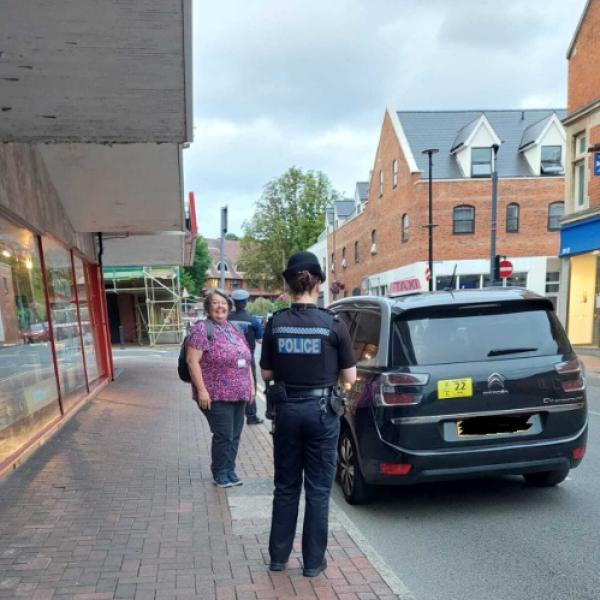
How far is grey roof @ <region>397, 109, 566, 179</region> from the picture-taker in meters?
26.3

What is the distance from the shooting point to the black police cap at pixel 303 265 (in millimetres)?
2955

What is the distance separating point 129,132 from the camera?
4578mm

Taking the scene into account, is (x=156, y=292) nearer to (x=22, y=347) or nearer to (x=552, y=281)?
(x=552, y=281)

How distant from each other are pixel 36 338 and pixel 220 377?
11.6 feet

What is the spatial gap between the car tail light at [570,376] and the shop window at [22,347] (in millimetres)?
5005

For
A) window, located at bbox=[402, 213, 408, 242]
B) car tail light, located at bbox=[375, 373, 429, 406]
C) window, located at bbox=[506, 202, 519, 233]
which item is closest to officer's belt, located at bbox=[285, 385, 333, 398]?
car tail light, located at bbox=[375, 373, 429, 406]

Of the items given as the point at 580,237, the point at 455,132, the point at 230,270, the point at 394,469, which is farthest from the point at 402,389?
the point at 230,270

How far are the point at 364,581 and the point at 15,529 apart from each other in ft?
8.12

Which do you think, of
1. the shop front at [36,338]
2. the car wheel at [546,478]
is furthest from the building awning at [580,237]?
the shop front at [36,338]

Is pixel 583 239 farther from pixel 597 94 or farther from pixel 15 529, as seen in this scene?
pixel 15 529

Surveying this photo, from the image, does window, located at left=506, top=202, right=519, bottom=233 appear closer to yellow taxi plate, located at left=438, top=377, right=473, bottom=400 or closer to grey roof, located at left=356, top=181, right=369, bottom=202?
grey roof, located at left=356, top=181, right=369, bottom=202

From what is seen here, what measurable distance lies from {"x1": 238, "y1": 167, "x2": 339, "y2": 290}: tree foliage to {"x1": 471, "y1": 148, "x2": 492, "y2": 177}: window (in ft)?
99.8

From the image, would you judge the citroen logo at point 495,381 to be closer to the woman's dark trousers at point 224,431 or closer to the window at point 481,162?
the woman's dark trousers at point 224,431

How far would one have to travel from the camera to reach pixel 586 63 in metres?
16.5
